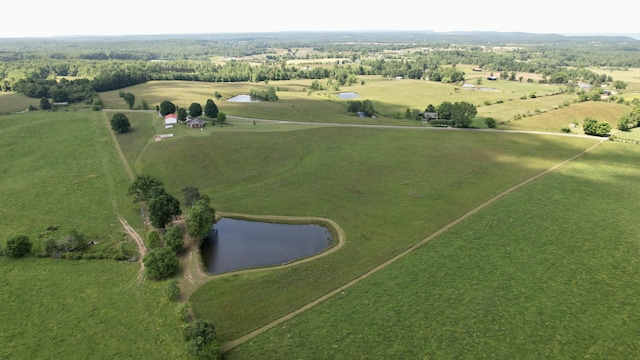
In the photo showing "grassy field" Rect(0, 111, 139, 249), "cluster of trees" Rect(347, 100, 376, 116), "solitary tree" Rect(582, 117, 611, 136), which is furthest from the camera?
"cluster of trees" Rect(347, 100, 376, 116)

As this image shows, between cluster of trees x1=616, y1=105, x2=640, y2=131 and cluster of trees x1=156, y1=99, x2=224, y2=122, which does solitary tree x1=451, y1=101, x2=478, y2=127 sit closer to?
cluster of trees x1=616, y1=105, x2=640, y2=131

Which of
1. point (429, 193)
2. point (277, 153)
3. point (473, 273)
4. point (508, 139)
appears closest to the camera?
point (473, 273)

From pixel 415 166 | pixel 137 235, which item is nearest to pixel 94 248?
pixel 137 235

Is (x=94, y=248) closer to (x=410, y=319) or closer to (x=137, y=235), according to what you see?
(x=137, y=235)

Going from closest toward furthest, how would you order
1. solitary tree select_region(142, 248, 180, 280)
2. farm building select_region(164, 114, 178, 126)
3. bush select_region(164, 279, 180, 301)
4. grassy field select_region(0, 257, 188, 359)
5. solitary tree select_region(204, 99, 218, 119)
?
grassy field select_region(0, 257, 188, 359)
bush select_region(164, 279, 180, 301)
solitary tree select_region(142, 248, 180, 280)
farm building select_region(164, 114, 178, 126)
solitary tree select_region(204, 99, 218, 119)

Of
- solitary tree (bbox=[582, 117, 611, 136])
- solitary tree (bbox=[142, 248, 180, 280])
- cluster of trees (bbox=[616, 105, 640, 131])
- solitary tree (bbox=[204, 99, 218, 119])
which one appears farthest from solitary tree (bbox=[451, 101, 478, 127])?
solitary tree (bbox=[142, 248, 180, 280])

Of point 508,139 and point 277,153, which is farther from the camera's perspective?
point 508,139

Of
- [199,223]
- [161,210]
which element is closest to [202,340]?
[199,223]

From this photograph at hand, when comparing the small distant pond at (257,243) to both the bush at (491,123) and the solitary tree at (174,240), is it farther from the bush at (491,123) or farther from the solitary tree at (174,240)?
the bush at (491,123)
